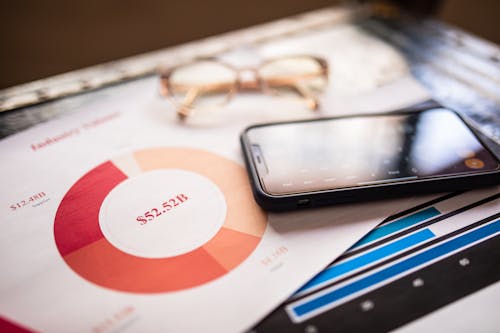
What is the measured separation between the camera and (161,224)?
0.45m

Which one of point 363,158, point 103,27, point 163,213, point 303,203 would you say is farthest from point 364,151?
point 103,27

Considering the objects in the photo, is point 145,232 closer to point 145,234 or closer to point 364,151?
point 145,234

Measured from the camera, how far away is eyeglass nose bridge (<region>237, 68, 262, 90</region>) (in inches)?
27.0

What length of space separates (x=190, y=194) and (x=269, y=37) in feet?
1.47

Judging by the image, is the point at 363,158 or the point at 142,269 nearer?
the point at 142,269

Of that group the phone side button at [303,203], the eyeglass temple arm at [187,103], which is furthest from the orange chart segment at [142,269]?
the eyeglass temple arm at [187,103]

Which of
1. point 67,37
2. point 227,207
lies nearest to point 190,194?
point 227,207

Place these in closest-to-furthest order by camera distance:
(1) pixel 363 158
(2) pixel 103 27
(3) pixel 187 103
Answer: (1) pixel 363 158 → (3) pixel 187 103 → (2) pixel 103 27

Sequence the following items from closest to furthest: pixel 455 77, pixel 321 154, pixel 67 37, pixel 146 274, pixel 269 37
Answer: pixel 146 274 < pixel 321 154 < pixel 455 77 < pixel 269 37 < pixel 67 37

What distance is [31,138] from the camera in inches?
22.2

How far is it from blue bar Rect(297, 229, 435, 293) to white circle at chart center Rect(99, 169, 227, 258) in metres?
0.12

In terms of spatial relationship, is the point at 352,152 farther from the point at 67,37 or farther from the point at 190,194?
the point at 67,37

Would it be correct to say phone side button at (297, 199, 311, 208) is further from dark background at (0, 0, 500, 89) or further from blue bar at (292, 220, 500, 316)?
dark background at (0, 0, 500, 89)

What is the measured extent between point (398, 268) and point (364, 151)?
158 millimetres
